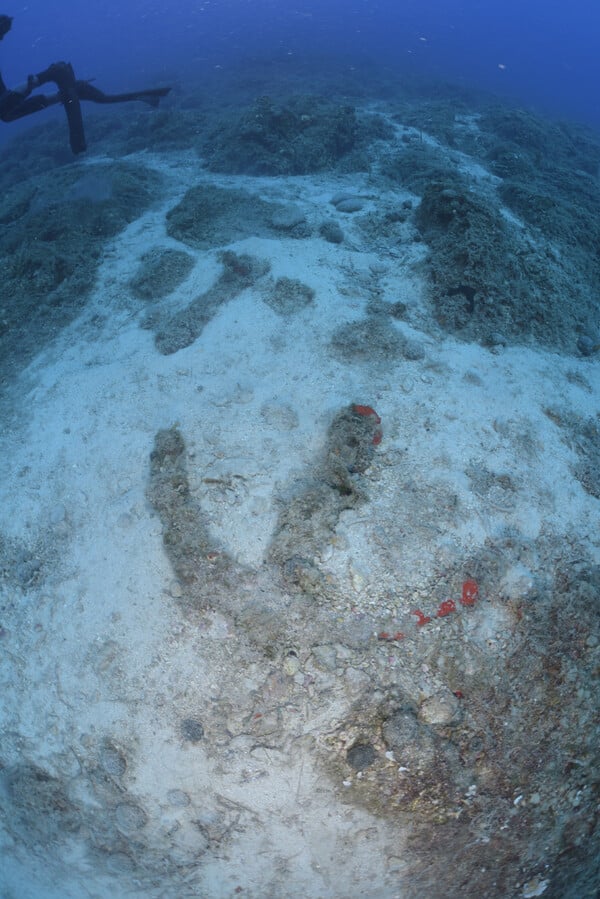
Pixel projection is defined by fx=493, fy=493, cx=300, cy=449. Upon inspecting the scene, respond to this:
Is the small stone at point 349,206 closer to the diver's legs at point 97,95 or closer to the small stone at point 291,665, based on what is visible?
the small stone at point 291,665

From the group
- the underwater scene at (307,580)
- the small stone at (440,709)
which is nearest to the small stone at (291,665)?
the underwater scene at (307,580)

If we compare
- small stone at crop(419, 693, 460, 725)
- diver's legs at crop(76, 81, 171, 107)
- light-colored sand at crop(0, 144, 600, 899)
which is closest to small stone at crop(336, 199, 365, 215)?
light-colored sand at crop(0, 144, 600, 899)

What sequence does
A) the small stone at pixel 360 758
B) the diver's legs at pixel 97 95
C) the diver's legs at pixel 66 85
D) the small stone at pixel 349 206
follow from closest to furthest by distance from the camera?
the small stone at pixel 360 758
the small stone at pixel 349 206
the diver's legs at pixel 66 85
the diver's legs at pixel 97 95

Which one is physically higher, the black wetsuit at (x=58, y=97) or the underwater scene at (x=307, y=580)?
the black wetsuit at (x=58, y=97)

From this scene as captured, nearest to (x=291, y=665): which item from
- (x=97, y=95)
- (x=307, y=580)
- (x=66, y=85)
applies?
(x=307, y=580)

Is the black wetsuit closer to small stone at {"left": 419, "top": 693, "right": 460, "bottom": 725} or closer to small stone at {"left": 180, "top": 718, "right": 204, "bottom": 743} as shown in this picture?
small stone at {"left": 180, "top": 718, "right": 204, "bottom": 743}

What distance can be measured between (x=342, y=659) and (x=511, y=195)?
20.0 ft

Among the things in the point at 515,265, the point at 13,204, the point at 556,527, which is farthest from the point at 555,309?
the point at 13,204

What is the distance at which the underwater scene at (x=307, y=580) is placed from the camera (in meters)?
2.90

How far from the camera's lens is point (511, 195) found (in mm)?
6270

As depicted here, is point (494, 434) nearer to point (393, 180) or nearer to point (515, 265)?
point (515, 265)

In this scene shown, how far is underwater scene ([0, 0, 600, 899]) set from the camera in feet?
9.53

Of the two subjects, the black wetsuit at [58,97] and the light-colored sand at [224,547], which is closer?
the light-colored sand at [224,547]

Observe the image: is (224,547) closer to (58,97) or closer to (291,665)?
(291,665)
